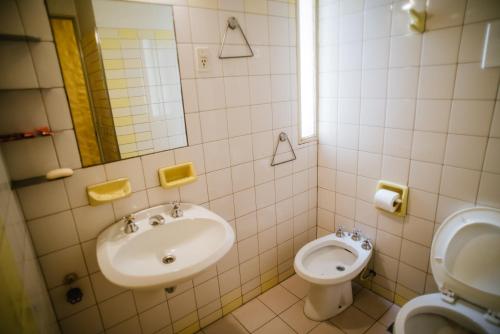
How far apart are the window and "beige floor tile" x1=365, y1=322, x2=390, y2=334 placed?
1279 mm

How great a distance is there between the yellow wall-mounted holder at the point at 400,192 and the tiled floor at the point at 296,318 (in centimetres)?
68

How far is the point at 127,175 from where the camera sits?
135cm

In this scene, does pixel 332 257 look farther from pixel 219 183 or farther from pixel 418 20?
pixel 418 20

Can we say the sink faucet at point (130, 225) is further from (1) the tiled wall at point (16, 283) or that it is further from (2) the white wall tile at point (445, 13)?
(2) the white wall tile at point (445, 13)

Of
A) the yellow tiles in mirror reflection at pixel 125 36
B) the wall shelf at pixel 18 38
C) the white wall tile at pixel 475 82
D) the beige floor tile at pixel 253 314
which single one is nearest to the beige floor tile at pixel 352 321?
the beige floor tile at pixel 253 314

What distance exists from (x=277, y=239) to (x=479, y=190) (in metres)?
1.24

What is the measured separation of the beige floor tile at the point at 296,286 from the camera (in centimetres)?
206

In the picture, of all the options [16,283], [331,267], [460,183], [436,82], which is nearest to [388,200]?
[460,183]

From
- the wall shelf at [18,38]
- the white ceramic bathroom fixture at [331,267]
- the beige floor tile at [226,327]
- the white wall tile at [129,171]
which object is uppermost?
the wall shelf at [18,38]

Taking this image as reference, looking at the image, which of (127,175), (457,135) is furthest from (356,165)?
(127,175)

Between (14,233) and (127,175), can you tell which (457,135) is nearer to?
(127,175)

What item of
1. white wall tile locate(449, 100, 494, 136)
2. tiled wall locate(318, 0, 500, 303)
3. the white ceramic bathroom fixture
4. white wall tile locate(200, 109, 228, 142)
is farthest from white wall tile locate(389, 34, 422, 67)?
the white ceramic bathroom fixture

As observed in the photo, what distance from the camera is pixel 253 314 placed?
1901 millimetres

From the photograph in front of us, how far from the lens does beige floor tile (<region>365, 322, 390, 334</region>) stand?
1.71 metres
